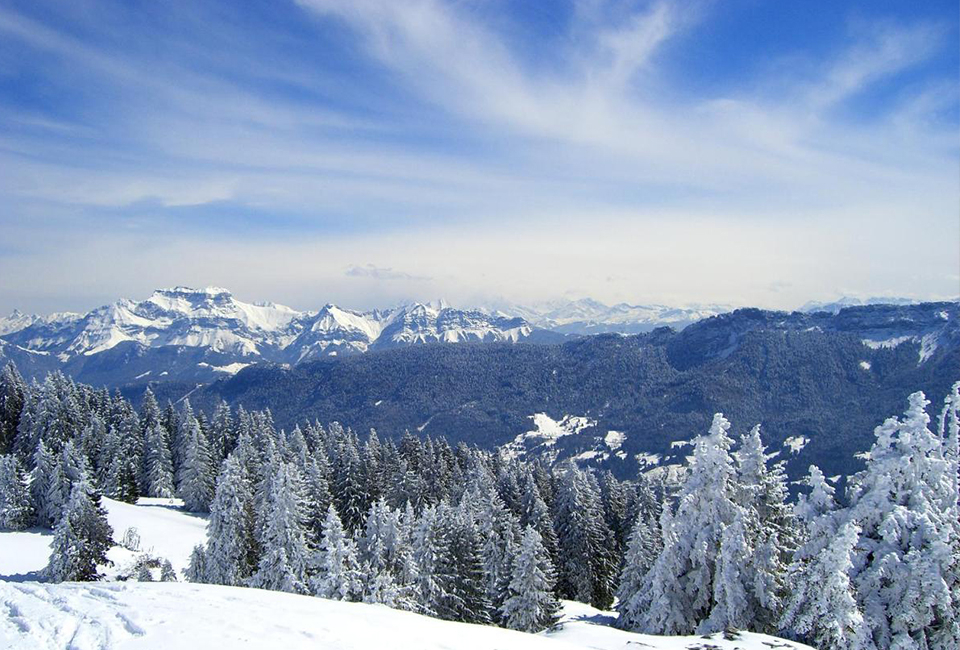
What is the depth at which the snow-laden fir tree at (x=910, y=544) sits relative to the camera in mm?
21328

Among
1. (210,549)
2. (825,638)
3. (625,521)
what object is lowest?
(625,521)

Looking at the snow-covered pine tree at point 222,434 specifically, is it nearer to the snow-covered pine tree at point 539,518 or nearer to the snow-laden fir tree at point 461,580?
the snow-covered pine tree at point 539,518

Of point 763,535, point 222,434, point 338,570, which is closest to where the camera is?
point 763,535

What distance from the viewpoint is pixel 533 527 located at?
160ft

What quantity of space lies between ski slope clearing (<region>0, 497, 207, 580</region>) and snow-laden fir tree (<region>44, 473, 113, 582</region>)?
423 centimetres

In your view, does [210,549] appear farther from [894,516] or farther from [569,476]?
[894,516]

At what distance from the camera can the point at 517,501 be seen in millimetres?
69188

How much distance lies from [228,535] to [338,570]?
40.9 feet

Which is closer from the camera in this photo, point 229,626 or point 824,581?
point 229,626

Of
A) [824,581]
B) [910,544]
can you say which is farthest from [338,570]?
[910,544]

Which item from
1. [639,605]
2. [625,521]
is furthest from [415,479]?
[639,605]

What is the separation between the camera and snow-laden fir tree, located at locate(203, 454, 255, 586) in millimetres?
42938

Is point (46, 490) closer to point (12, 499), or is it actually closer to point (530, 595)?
point (12, 499)

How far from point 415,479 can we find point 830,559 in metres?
54.2
